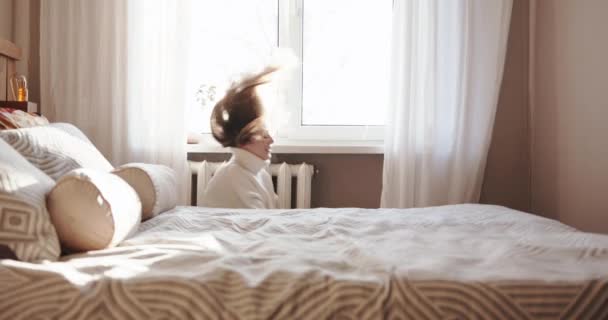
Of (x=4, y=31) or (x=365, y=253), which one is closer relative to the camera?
(x=365, y=253)

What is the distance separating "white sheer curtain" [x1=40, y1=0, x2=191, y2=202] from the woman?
35.7 inches

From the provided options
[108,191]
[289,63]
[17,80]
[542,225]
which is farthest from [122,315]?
[17,80]

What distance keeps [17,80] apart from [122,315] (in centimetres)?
205

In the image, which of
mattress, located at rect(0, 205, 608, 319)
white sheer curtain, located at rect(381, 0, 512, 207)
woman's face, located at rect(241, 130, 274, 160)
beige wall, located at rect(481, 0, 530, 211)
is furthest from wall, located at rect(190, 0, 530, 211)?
mattress, located at rect(0, 205, 608, 319)

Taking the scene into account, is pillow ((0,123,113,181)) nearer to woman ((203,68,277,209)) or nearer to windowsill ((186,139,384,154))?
woman ((203,68,277,209))

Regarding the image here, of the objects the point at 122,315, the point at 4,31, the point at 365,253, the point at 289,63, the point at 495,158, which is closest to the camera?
the point at 122,315

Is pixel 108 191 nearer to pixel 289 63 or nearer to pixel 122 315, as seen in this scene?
pixel 122 315

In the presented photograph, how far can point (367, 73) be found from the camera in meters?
3.21

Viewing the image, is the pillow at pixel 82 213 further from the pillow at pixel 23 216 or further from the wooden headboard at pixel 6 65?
the wooden headboard at pixel 6 65

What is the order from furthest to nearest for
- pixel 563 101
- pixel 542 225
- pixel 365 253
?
1. pixel 563 101
2. pixel 542 225
3. pixel 365 253

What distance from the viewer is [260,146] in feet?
6.85

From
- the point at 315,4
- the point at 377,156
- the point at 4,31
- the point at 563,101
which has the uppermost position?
the point at 315,4

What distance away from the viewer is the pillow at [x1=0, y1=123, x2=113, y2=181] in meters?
1.24

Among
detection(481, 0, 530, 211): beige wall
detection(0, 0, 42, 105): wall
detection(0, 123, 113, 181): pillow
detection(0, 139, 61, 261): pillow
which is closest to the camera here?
detection(0, 139, 61, 261): pillow
